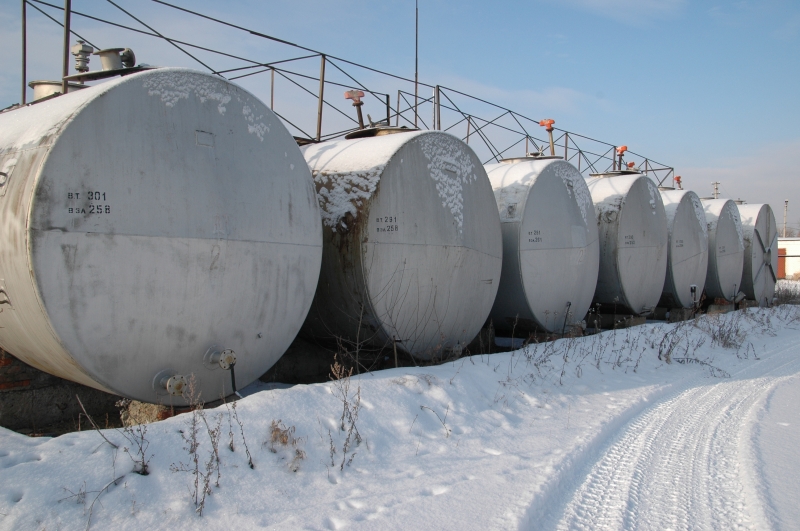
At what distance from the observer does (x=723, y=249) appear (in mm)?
14281

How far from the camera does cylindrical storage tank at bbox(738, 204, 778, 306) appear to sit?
625 inches

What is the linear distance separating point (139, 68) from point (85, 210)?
1410mm

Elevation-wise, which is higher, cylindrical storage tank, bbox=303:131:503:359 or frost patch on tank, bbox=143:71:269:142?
frost patch on tank, bbox=143:71:269:142

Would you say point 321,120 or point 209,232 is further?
point 321,120

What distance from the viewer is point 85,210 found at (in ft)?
12.0

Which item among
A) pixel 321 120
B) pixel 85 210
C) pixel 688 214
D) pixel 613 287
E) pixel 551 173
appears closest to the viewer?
pixel 85 210

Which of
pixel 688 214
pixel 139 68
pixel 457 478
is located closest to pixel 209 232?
pixel 139 68

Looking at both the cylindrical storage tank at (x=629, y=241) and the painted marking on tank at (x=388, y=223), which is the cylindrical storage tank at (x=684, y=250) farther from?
the painted marking on tank at (x=388, y=223)

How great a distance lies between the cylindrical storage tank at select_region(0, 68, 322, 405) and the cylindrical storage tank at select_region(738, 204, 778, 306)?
47.6 ft

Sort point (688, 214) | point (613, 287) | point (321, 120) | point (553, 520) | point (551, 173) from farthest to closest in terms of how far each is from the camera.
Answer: point (688, 214)
point (613, 287)
point (551, 173)
point (321, 120)
point (553, 520)

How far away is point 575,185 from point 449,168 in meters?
3.14

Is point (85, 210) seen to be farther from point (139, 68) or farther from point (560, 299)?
point (560, 299)

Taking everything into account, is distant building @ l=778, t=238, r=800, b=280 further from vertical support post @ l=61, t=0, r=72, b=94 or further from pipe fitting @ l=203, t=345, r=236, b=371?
vertical support post @ l=61, t=0, r=72, b=94

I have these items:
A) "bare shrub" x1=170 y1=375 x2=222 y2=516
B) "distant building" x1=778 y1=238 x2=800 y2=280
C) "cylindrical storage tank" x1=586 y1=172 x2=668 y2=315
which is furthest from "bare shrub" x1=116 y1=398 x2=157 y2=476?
"distant building" x1=778 y1=238 x2=800 y2=280
